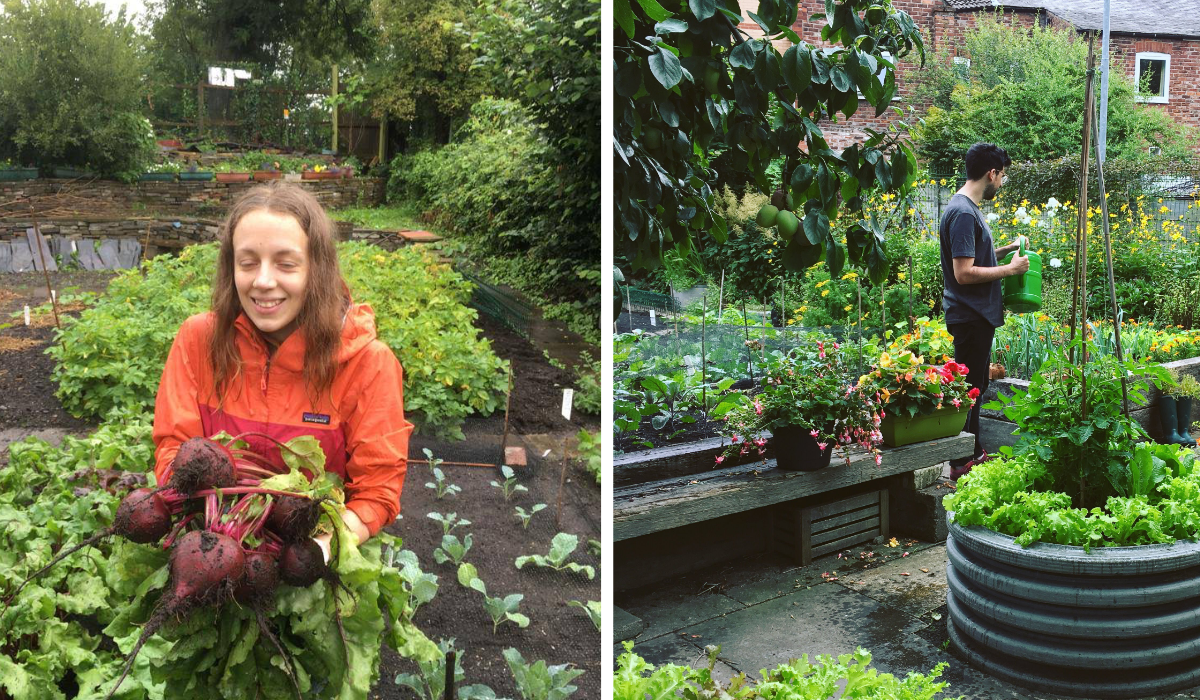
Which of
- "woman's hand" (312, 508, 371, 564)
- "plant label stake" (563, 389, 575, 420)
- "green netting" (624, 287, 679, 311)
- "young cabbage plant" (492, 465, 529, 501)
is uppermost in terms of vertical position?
"green netting" (624, 287, 679, 311)

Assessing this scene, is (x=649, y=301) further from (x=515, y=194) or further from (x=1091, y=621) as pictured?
(x=515, y=194)

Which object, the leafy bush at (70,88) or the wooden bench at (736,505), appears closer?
the wooden bench at (736,505)

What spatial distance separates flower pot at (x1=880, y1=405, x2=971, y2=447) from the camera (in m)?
1.87

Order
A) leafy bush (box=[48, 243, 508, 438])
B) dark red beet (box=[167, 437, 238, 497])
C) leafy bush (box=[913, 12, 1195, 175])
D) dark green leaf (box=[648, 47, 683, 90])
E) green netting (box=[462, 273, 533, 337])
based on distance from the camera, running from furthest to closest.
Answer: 1. green netting (box=[462, 273, 533, 337])
2. leafy bush (box=[48, 243, 508, 438])
3. leafy bush (box=[913, 12, 1195, 175])
4. dark red beet (box=[167, 437, 238, 497])
5. dark green leaf (box=[648, 47, 683, 90])

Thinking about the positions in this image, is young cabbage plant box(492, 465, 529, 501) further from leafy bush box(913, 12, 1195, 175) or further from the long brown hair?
leafy bush box(913, 12, 1195, 175)

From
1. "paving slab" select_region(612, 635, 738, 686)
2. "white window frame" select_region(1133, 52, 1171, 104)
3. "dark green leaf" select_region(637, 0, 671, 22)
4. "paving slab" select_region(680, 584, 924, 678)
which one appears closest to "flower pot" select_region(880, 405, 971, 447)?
"paving slab" select_region(680, 584, 924, 678)

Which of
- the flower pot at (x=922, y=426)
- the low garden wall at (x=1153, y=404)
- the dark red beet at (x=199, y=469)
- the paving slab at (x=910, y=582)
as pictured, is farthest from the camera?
the flower pot at (x=922, y=426)

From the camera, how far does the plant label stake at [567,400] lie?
2473 mm

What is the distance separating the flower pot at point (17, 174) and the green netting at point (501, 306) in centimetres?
109

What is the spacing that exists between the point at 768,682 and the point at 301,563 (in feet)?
1.84

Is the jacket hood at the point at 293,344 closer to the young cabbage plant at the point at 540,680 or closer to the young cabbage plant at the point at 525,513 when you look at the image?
the young cabbage plant at the point at 540,680

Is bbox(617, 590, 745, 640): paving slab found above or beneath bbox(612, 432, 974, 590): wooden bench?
beneath

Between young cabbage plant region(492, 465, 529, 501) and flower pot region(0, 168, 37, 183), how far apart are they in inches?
49.7

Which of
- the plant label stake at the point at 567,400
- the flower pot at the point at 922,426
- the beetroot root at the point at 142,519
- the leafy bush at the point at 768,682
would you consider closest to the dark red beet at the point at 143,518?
the beetroot root at the point at 142,519
